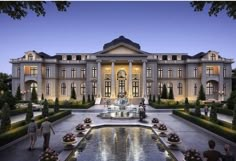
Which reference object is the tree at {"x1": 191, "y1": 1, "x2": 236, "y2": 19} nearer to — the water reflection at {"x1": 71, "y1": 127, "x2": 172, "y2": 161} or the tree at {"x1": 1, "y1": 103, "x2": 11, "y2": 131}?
the water reflection at {"x1": 71, "y1": 127, "x2": 172, "y2": 161}

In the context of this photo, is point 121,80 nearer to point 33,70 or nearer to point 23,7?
point 33,70

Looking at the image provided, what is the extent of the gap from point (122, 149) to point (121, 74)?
165 feet

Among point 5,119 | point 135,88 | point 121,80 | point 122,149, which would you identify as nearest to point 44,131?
point 5,119

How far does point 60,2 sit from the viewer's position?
12.0 m

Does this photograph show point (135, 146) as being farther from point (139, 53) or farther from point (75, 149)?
A: point (139, 53)

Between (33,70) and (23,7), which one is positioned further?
(33,70)

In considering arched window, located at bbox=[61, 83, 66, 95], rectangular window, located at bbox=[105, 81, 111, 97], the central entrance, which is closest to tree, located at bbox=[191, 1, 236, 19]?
the central entrance

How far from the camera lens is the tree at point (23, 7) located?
12270mm

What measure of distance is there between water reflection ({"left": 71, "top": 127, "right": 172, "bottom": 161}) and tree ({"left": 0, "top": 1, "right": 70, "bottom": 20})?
7.97 meters

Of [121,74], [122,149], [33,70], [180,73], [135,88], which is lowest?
[122,149]

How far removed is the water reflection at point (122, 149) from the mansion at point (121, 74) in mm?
41085

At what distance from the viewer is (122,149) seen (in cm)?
1488

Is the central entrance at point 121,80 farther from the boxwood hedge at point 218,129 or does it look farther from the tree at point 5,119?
the tree at point 5,119

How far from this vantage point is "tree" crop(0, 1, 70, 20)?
40.3 feet
